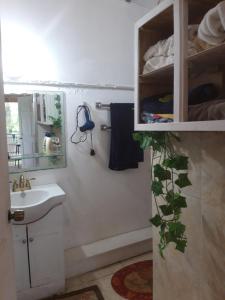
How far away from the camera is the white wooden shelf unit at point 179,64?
93 centimetres

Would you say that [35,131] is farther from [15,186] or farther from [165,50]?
[165,50]

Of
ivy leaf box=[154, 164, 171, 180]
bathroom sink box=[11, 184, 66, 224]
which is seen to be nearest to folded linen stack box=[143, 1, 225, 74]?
ivy leaf box=[154, 164, 171, 180]

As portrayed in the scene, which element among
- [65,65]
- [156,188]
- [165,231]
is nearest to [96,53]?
[65,65]

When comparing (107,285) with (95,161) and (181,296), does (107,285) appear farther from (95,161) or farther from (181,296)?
(95,161)

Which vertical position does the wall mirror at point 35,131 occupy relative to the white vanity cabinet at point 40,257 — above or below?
above

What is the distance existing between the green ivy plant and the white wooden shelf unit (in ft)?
0.47

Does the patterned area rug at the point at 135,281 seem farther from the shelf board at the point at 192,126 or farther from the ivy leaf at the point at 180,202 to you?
the shelf board at the point at 192,126

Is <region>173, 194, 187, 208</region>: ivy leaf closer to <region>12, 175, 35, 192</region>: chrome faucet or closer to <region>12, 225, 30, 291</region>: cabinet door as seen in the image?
<region>12, 225, 30, 291</region>: cabinet door

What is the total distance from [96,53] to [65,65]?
32cm

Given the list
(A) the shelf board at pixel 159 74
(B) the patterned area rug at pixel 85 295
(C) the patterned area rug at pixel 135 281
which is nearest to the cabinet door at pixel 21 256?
(B) the patterned area rug at pixel 85 295

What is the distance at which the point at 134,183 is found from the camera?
2.53 meters

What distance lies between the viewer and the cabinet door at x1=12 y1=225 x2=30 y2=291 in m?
1.72

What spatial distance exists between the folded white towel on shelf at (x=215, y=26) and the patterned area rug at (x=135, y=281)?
182 centimetres

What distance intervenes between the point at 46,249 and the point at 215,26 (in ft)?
5.83
